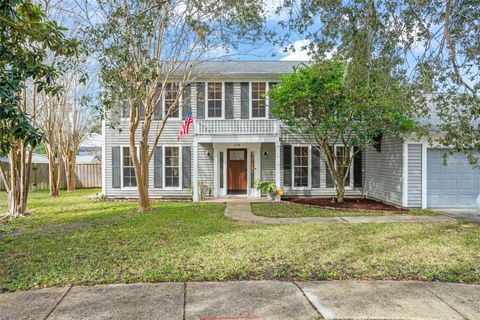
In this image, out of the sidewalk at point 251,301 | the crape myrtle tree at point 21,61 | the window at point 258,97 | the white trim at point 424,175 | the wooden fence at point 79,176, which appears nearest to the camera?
the sidewalk at point 251,301

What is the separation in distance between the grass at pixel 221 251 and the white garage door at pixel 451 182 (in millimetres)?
2859

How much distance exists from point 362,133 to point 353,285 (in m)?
8.00

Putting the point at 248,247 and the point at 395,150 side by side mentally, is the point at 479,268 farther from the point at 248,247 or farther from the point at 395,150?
the point at 395,150

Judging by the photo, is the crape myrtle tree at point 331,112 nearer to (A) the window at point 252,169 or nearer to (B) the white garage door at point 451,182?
(B) the white garage door at point 451,182

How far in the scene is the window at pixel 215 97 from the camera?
47.8 ft

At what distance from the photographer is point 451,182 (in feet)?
37.0

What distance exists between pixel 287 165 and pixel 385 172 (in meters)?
3.92

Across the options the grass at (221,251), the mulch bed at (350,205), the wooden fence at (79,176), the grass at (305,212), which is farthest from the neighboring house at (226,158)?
the wooden fence at (79,176)

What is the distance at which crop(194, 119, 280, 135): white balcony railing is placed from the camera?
13.6 m

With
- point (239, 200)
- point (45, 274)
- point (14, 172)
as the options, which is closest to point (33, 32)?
point (45, 274)

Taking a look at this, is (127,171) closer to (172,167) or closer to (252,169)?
(172,167)

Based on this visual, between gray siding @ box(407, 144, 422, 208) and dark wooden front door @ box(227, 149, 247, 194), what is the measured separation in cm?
645

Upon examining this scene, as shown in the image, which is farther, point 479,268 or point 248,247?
point 248,247

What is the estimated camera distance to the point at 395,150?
11984 mm
